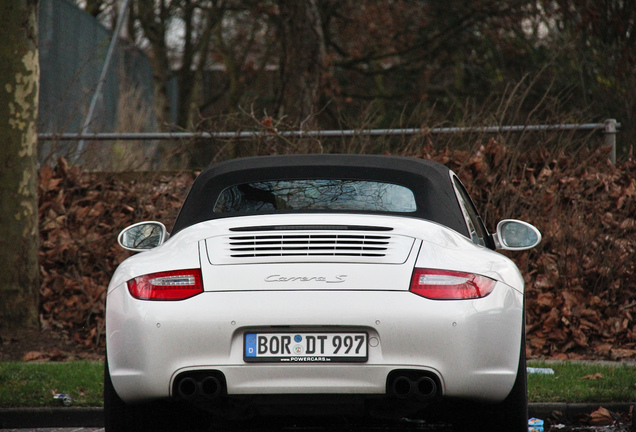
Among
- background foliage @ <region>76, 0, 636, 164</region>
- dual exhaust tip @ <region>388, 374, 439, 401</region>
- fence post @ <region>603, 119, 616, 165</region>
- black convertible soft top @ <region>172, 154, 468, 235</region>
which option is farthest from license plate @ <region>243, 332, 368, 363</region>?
fence post @ <region>603, 119, 616, 165</region>

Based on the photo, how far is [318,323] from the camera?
4.11 m

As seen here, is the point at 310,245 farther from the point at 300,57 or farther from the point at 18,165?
the point at 300,57

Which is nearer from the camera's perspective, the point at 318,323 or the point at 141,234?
the point at 318,323

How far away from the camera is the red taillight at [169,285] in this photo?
425cm

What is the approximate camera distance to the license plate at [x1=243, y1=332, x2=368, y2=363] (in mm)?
4113

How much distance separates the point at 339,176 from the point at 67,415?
2.59m

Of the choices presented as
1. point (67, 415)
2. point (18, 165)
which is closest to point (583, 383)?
point (67, 415)

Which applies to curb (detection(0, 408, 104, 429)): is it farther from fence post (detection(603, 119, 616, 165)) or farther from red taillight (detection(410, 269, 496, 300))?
fence post (detection(603, 119, 616, 165))

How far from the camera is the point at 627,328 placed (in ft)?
30.6

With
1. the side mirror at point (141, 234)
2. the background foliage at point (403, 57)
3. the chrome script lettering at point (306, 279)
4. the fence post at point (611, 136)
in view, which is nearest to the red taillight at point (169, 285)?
the chrome script lettering at point (306, 279)

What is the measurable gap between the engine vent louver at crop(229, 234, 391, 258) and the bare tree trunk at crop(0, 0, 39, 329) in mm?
5181

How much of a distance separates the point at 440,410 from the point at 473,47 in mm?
20745

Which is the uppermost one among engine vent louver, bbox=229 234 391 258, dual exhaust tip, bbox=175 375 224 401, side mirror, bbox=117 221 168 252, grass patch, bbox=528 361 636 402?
engine vent louver, bbox=229 234 391 258

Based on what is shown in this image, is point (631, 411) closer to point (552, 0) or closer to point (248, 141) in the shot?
point (248, 141)
